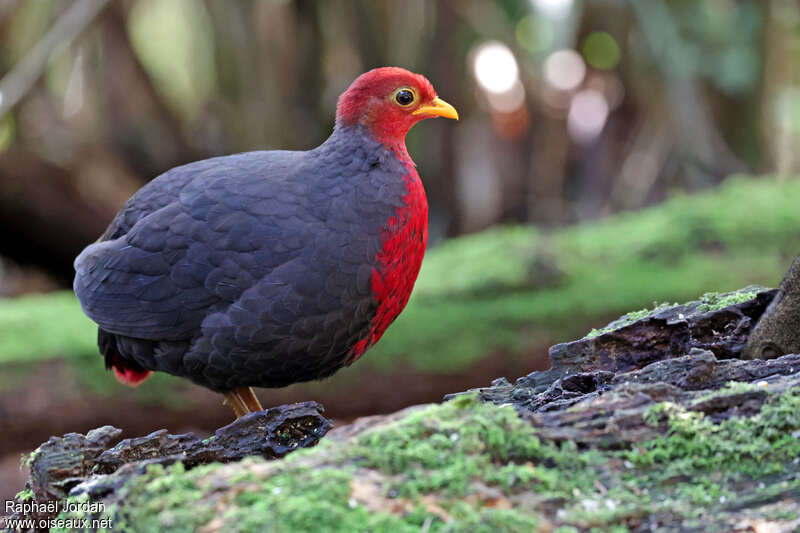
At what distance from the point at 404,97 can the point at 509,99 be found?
607 centimetres

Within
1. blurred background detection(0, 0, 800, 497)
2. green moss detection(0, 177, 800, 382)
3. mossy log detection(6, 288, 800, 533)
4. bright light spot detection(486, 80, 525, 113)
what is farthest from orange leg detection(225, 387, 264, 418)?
bright light spot detection(486, 80, 525, 113)

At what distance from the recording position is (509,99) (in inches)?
365

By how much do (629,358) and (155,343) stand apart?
1699 millimetres

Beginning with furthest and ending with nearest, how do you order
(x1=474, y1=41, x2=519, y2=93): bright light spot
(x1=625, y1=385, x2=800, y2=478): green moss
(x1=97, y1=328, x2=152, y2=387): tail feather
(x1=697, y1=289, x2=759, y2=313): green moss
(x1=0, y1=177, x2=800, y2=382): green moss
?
(x1=474, y1=41, x2=519, y2=93): bright light spot → (x1=0, y1=177, x2=800, y2=382): green moss → (x1=97, y1=328, x2=152, y2=387): tail feather → (x1=697, y1=289, x2=759, y2=313): green moss → (x1=625, y1=385, x2=800, y2=478): green moss

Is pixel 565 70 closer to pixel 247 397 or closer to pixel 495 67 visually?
pixel 495 67

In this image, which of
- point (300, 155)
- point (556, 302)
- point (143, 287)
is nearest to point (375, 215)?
point (300, 155)

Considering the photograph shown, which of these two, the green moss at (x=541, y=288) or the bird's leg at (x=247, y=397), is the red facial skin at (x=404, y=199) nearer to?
the bird's leg at (x=247, y=397)

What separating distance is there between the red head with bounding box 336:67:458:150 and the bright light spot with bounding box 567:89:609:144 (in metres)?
6.13

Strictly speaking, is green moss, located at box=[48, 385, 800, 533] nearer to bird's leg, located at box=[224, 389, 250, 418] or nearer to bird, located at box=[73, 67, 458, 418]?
bird, located at box=[73, 67, 458, 418]

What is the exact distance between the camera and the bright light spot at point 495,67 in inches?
358

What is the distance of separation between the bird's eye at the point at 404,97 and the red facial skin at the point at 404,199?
0.02 metres

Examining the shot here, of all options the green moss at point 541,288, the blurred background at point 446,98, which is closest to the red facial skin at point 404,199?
the green moss at point 541,288

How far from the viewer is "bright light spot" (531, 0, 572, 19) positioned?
336 inches

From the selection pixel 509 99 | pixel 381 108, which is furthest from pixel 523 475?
pixel 509 99
